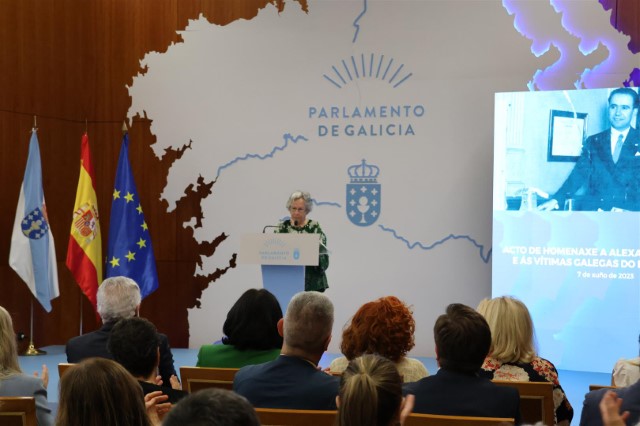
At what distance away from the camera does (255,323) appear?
11.8 feet

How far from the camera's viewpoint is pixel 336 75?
27.2 feet

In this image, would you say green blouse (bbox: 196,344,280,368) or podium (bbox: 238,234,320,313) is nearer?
green blouse (bbox: 196,344,280,368)

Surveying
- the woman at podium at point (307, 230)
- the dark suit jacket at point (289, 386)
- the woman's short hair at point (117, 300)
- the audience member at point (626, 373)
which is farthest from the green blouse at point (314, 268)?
the dark suit jacket at point (289, 386)

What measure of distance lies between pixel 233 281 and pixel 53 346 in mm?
1935

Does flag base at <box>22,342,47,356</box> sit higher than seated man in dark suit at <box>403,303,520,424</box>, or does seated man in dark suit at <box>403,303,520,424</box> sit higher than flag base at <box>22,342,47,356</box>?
seated man in dark suit at <box>403,303,520,424</box>

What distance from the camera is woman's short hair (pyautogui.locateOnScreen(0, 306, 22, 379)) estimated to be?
9.57 ft

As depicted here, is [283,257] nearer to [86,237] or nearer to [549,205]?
[549,205]

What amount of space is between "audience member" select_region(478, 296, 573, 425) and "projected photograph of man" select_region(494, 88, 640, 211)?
395 centimetres

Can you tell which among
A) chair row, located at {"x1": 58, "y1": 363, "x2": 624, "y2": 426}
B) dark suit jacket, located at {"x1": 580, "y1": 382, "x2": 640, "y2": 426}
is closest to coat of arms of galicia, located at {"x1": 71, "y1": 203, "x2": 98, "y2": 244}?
chair row, located at {"x1": 58, "y1": 363, "x2": 624, "y2": 426}

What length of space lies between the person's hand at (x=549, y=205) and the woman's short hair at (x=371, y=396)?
5.49 metres

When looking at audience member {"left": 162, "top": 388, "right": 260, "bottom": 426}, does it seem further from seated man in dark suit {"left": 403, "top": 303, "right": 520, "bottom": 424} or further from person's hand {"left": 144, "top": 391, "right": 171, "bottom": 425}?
seated man in dark suit {"left": 403, "top": 303, "right": 520, "bottom": 424}

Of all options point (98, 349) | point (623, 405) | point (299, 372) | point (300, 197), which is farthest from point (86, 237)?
point (623, 405)

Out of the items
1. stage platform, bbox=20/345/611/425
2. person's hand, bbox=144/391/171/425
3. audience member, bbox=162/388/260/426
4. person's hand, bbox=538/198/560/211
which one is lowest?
stage platform, bbox=20/345/611/425

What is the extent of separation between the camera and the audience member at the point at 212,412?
1.19m
